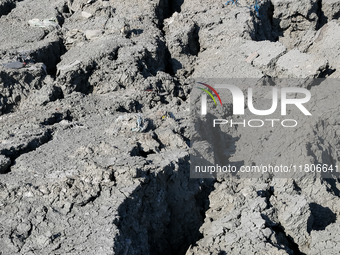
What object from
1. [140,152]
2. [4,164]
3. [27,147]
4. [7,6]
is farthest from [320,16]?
[4,164]

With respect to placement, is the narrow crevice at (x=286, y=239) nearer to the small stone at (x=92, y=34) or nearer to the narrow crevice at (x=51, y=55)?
the narrow crevice at (x=51, y=55)

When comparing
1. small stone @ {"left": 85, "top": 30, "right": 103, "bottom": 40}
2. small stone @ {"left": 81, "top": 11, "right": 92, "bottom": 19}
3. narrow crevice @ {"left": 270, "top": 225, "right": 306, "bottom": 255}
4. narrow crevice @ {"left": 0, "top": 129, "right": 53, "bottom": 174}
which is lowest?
narrow crevice @ {"left": 270, "top": 225, "right": 306, "bottom": 255}

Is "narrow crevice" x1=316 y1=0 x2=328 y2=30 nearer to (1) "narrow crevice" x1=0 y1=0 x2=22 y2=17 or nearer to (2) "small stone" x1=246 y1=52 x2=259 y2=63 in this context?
(2) "small stone" x1=246 y1=52 x2=259 y2=63

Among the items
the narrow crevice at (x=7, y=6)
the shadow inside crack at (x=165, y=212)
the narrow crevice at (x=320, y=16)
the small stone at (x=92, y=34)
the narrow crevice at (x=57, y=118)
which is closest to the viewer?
the shadow inside crack at (x=165, y=212)

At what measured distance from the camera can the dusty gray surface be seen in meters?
3.54

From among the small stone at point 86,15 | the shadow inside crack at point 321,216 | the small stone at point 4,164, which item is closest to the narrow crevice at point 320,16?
the small stone at point 86,15

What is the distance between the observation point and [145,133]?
4664mm

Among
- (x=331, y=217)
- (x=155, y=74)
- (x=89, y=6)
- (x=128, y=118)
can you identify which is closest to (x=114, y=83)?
(x=155, y=74)

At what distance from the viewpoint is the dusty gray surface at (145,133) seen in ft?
11.6

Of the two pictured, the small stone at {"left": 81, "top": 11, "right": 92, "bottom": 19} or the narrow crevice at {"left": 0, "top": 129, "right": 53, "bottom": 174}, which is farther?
the small stone at {"left": 81, "top": 11, "right": 92, "bottom": 19}

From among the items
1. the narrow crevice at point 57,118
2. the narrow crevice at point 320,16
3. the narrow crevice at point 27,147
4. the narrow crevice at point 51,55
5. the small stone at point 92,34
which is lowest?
the narrow crevice at point 27,147

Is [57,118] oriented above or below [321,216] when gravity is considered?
above

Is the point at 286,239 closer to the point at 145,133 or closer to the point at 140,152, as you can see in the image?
the point at 140,152

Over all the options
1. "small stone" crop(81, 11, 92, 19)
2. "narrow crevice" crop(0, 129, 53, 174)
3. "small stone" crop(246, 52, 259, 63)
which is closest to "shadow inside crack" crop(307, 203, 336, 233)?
"small stone" crop(246, 52, 259, 63)
